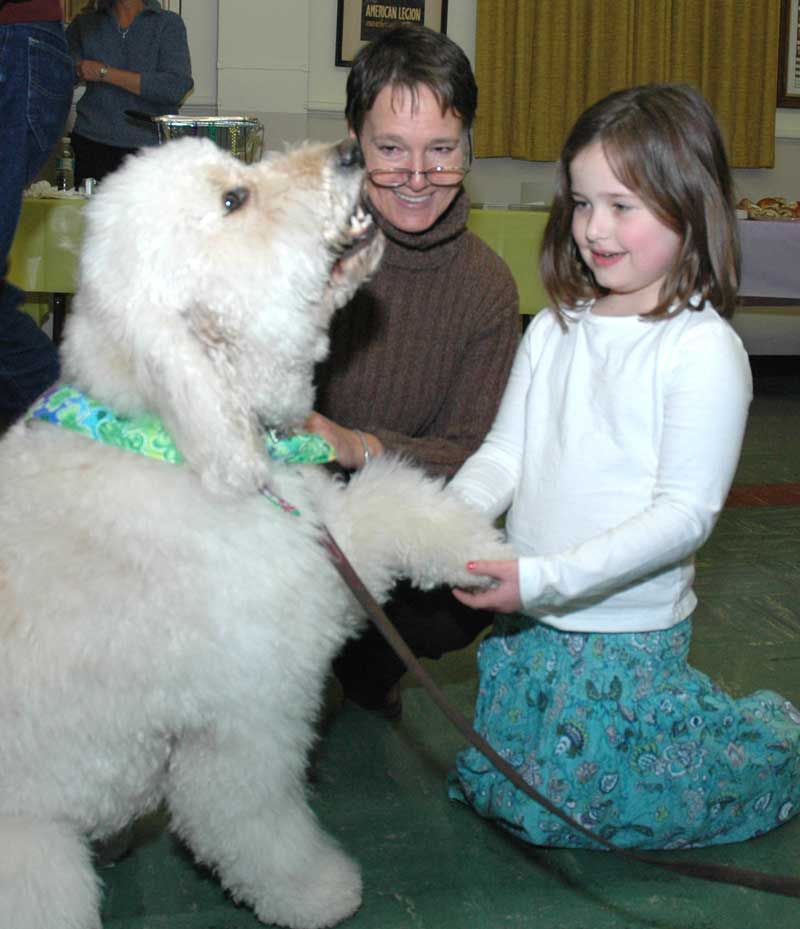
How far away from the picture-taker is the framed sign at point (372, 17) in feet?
24.7

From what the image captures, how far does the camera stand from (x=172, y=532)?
5.04ft

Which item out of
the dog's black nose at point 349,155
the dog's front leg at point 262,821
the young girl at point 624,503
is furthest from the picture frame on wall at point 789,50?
the dog's front leg at point 262,821

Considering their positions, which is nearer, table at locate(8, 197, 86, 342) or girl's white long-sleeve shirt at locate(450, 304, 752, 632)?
girl's white long-sleeve shirt at locate(450, 304, 752, 632)

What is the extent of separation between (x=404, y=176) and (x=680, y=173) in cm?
65

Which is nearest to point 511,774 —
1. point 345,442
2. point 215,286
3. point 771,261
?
point 345,442

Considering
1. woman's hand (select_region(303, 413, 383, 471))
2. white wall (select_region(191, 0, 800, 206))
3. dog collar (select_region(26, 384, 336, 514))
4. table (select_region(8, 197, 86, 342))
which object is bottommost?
woman's hand (select_region(303, 413, 383, 471))

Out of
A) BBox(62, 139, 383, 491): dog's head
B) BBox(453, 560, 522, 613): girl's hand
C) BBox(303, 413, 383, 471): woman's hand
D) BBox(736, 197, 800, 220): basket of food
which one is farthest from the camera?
BBox(736, 197, 800, 220): basket of food

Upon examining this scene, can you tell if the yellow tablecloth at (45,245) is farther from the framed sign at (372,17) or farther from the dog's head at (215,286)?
the framed sign at (372,17)

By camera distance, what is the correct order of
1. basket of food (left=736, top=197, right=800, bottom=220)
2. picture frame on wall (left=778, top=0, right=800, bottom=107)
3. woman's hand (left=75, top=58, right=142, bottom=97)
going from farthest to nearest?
picture frame on wall (left=778, top=0, right=800, bottom=107), basket of food (left=736, top=197, right=800, bottom=220), woman's hand (left=75, top=58, right=142, bottom=97)

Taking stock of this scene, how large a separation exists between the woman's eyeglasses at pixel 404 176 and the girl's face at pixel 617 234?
15.8 inches

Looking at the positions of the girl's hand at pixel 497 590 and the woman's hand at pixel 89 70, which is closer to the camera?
the girl's hand at pixel 497 590

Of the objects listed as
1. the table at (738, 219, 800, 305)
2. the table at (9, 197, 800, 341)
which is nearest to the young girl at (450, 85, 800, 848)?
the table at (9, 197, 800, 341)

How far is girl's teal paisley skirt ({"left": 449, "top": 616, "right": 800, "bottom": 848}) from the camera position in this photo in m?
2.03

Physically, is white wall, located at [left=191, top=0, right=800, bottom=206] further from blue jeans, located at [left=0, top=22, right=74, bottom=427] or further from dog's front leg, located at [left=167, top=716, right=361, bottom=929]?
dog's front leg, located at [left=167, top=716, right=361, bottom=929]
